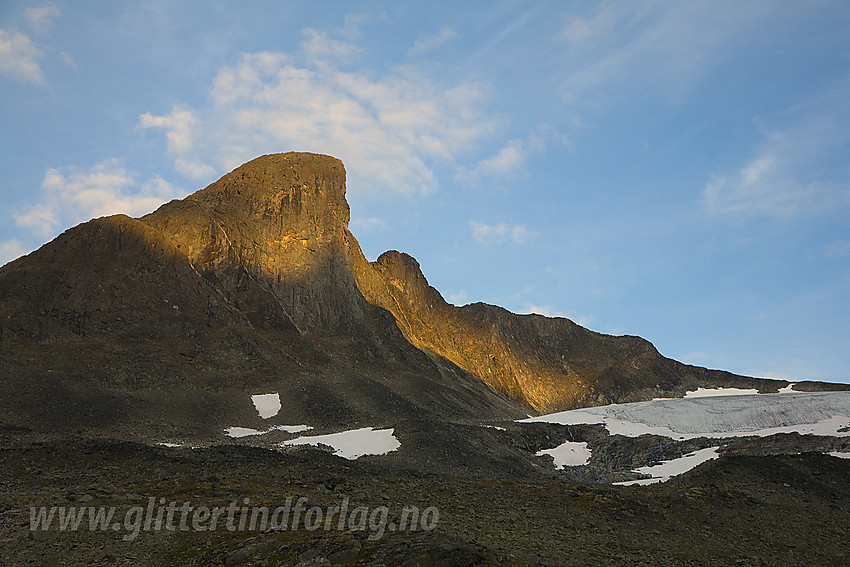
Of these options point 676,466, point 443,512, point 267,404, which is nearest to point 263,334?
point 267,404

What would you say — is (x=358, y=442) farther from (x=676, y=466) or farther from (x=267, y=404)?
(x=267, y=404)

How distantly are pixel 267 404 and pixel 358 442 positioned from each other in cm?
2879

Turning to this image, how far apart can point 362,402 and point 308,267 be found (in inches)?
1804

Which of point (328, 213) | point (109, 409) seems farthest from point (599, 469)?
point (328, 213)

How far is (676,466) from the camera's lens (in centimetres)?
4450

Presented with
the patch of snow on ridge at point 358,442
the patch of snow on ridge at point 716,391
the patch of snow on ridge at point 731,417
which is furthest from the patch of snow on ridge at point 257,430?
the patch of snow on ridge at point 716,391

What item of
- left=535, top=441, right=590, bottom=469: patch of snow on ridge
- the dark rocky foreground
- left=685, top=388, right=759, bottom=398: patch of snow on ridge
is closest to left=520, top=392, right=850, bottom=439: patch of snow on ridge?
left=535, top=441, right=590, bottom=469: patch of snow on ridge

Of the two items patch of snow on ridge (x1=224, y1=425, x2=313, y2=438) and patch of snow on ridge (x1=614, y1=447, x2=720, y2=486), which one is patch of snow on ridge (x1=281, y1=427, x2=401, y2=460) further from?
patch of snow on ridge (x1=614, y1=447, x2=720, y2=486)

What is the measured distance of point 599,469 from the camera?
49.3 metres

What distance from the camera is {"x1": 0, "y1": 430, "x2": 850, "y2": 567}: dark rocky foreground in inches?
659

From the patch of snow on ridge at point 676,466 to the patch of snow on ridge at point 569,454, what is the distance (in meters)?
6.95

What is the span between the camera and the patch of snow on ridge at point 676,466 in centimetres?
4195

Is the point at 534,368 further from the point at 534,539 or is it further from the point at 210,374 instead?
the point at 534,539

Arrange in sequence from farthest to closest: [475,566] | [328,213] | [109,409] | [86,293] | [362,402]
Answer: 1. [328,213]
2. [86,293]
3. [362,402]
4. [109,409]
5. [475,566]
